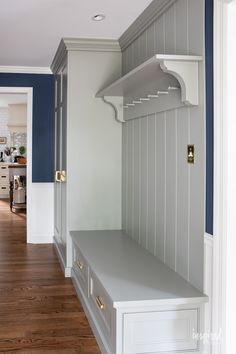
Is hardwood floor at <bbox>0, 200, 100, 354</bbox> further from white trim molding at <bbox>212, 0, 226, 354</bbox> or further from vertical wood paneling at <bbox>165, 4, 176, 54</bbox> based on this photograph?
vertical wood paneling at <bbox>165, 4, 176, 54</bbox>

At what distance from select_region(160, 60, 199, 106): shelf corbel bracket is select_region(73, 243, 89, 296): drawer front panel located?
168cm

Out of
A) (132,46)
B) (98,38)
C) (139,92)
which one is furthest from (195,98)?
(98,38)

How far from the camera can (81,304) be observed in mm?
3902

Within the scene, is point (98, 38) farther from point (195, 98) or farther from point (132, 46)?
point (195, 98)

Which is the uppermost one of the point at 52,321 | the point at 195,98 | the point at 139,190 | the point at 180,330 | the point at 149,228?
the point at 195,98

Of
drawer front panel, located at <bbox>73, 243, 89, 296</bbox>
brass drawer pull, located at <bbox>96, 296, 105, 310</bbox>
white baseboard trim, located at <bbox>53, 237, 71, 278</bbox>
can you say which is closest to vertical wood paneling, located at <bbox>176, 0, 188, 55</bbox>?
brass drawer pull, located at <bbox>96, 296, 105, 310</bbox>

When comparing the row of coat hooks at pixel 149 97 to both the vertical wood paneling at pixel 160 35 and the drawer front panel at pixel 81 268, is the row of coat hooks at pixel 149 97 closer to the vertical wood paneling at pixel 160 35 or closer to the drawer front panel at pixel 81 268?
the vertical wood paneling at pixel 160 35

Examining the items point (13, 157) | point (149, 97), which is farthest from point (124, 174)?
point (13, 157)

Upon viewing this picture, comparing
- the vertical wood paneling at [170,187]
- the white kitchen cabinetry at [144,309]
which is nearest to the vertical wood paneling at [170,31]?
the vertical wood paneling at [170,187]

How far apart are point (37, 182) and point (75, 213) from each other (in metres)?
1.87

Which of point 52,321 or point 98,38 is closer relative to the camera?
point 52,321

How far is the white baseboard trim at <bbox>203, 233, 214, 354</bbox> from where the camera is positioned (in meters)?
2.60

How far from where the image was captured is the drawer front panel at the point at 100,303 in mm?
2863

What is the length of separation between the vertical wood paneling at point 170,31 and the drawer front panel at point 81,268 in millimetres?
1794
